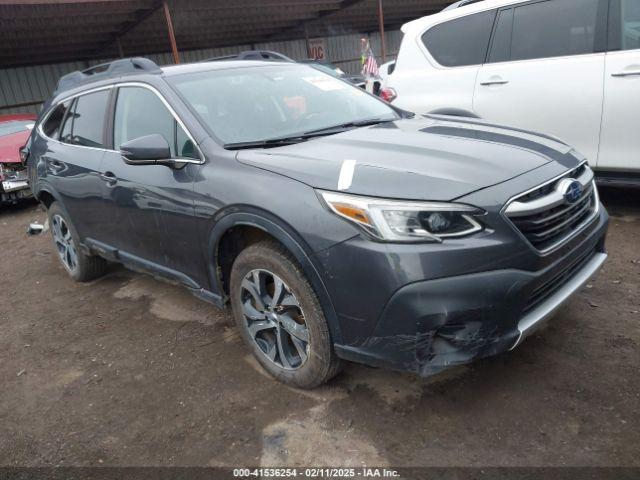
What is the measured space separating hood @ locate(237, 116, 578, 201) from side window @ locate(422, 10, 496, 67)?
2.25 meters

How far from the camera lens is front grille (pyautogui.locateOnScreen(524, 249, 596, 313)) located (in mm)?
2295

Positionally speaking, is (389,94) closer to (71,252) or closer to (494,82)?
(494,82)

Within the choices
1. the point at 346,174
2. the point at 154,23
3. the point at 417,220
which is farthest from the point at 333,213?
the point at 154,23

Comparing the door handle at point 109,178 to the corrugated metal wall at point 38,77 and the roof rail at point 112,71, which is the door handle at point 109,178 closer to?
the roof rail at point 112,71

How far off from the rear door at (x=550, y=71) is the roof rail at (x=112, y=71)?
2.97 meters

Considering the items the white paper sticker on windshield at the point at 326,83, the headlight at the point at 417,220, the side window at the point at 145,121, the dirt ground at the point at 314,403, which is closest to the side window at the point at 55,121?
the side window at the point at 145,121

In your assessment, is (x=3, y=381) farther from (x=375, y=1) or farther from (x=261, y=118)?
(x=375, y=1)

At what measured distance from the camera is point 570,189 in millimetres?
2451

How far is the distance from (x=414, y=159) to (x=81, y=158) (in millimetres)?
2702

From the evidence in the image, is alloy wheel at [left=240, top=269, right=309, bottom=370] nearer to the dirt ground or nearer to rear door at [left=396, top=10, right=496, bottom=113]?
the dirt ground

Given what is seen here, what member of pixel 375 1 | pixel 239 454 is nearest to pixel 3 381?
pixel 239 454

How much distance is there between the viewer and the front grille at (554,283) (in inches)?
90.4

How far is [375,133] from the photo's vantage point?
2.98m

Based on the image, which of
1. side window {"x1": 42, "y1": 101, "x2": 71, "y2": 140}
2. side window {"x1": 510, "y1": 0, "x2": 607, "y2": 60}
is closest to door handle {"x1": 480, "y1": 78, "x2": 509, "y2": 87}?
side window {"x1": 510, "y1": 0, "x2": 607, "y2": 60}
